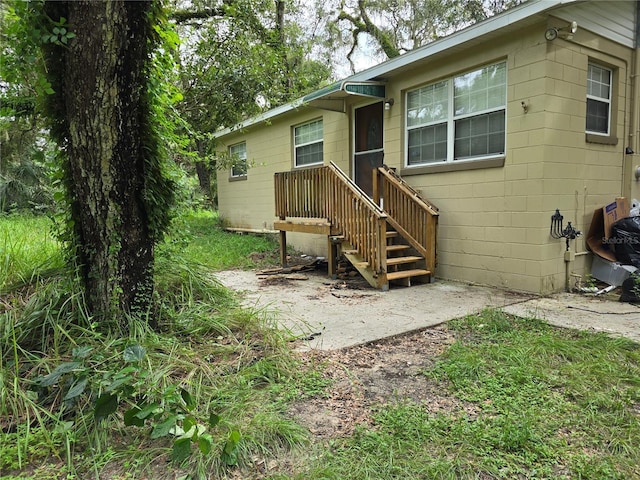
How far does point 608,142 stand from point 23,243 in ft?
23.6

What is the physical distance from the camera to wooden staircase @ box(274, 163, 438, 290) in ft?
18.8

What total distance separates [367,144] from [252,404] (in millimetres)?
6127

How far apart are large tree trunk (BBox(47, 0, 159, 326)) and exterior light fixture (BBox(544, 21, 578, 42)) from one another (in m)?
4.39

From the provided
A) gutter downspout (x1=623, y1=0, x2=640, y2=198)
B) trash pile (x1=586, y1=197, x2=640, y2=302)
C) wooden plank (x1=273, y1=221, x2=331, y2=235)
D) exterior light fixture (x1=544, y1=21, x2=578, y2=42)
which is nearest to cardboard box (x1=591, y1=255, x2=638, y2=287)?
trash pile (x1=586, y1=197, x2=640, y2=302)

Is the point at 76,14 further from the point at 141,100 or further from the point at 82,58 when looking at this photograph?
the point at 141,100

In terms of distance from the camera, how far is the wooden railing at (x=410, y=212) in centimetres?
590

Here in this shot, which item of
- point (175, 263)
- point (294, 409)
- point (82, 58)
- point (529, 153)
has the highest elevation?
point (82, 58)

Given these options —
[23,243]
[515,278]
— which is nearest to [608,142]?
[515,278]

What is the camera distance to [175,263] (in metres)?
3.84

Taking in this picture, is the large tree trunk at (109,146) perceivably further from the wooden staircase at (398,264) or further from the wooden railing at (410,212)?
the wooden railing at (410,212)

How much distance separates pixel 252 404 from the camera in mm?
2383

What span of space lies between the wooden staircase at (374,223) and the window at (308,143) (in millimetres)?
1722

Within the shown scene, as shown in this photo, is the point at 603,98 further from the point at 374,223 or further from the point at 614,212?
the point at 374,223

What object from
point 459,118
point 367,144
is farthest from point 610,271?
point 367,144
